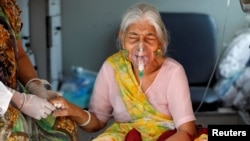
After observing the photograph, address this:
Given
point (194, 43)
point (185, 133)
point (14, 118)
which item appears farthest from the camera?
point (194, 43)

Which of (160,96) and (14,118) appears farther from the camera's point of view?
(160,96)

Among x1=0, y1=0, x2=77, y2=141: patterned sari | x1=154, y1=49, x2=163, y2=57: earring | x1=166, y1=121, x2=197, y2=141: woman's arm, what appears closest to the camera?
x1=0, y1=0, x2=77, y2=141: patterned sari

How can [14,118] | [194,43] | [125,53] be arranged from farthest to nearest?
[194,43] < [125,53] < [14,118]

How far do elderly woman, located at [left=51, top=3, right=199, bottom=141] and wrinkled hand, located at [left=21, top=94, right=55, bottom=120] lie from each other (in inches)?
2.8

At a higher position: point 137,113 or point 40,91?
point 40,91

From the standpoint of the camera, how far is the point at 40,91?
1896 millimetres

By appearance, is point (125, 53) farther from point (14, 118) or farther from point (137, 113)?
point (14, 118)

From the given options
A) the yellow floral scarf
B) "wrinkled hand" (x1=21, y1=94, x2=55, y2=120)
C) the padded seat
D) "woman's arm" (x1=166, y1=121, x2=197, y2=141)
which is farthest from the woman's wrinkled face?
the padded seat

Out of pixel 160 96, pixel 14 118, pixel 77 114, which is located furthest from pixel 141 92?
pixel 14 118

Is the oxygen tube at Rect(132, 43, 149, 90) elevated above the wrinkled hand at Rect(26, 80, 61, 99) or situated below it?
above

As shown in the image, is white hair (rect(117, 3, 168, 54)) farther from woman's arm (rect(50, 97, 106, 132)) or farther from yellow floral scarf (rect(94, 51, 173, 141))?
woman's arm (rect(50, 97, 106, 132))

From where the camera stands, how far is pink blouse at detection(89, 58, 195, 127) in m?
1.91

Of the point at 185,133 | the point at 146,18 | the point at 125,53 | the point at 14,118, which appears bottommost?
the point at 185,133

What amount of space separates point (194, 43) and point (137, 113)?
1.64 m
